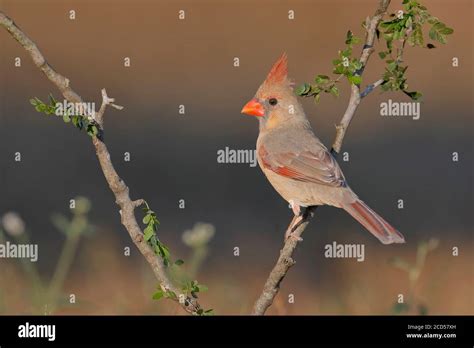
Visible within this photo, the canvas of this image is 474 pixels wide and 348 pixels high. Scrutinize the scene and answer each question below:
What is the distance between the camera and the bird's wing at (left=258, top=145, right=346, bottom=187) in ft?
15.4

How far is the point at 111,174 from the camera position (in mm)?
3566

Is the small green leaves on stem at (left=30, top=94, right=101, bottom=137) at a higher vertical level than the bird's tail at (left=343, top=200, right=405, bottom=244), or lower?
higher

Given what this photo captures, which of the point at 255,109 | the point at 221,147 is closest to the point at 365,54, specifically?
the point at 255,109

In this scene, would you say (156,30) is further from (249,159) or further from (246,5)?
(249,159)

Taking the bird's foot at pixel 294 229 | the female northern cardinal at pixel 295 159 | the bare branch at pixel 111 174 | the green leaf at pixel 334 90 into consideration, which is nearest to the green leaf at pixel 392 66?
the green leaf at pixel 334 90

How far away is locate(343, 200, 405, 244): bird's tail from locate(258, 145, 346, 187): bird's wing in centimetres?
14

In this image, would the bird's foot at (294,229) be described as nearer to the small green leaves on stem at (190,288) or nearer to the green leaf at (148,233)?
the small green leaves on stem at (190,288)

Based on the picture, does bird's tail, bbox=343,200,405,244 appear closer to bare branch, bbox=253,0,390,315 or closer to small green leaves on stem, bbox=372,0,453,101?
bare branch, bbox=253,0,390,315

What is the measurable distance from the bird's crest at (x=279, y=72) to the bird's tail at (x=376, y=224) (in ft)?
2.23

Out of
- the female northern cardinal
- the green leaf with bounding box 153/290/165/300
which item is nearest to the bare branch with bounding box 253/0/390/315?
the green leaf with bounding box 153/290/165/300

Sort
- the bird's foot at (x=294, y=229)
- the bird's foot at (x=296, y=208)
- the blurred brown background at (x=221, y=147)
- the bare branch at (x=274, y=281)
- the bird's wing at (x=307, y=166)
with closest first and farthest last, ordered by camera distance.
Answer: the bare branch at (x=274, y=281) → the bird's foot at (x=294, y=229) → the bird's foot at (x=296, y=208) → the bird's wing at (x=307, y=166) → the blurred brown background at (x=221, y=147)

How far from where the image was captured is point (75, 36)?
10.2m

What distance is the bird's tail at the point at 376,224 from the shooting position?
14.0 ft

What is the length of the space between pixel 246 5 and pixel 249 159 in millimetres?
4014
